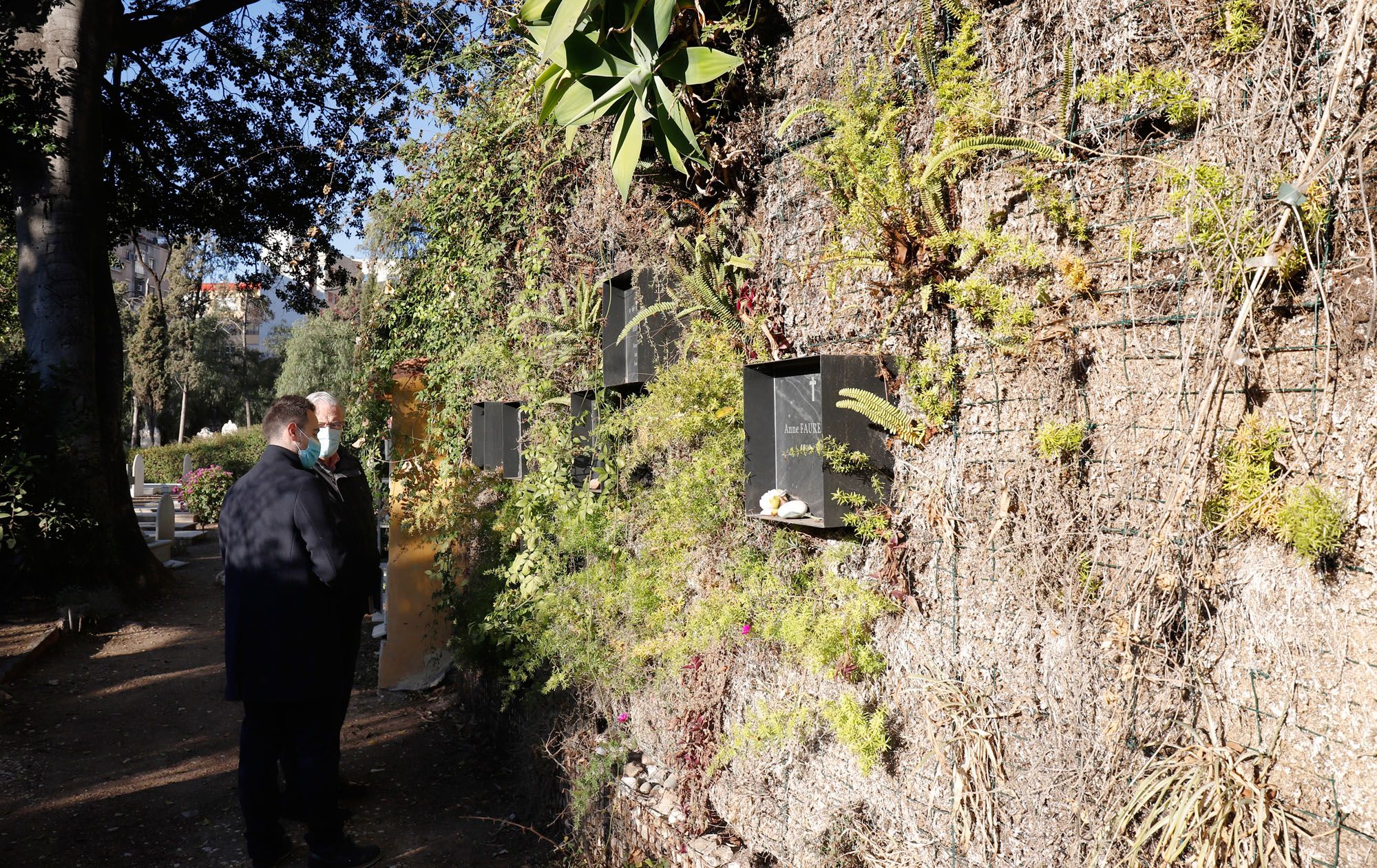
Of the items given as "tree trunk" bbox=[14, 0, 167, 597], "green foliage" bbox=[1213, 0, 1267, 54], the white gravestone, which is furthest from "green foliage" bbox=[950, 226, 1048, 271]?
the white gravestone

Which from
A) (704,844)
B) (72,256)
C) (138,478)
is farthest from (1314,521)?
(138,478)

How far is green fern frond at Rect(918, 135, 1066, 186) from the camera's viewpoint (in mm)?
2029

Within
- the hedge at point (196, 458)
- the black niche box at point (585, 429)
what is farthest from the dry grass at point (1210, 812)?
the hedge at point (196, 458)

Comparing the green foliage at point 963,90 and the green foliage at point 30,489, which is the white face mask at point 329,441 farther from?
the green foliage at point 30,489

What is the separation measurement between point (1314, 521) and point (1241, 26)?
0.98 m

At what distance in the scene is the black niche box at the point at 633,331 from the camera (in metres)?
3.71

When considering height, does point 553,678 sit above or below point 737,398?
below

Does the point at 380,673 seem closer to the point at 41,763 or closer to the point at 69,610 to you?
the point at 41,763

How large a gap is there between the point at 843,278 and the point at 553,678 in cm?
232

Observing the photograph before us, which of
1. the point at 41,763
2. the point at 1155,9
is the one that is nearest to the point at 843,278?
the point at 1155,9

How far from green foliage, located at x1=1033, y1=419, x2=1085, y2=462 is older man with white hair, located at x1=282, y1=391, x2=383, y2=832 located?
289 centimetres

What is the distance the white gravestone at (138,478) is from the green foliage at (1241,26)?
20499 mm

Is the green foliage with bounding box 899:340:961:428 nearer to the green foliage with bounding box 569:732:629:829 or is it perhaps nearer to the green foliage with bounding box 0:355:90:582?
the green foliage with bounding box 569:732:629:829

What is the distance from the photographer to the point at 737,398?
315cm
